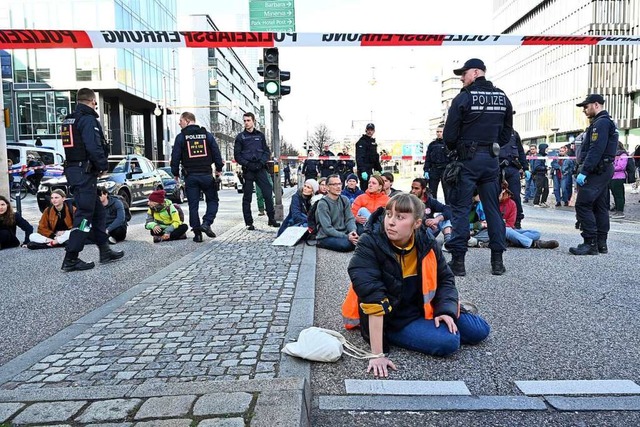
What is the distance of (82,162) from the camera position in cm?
643

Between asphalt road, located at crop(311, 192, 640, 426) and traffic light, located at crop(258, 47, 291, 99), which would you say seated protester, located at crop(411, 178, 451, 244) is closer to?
asphalt road, located at crop(311, 192, 640, 426)

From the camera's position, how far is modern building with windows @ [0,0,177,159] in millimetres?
37625

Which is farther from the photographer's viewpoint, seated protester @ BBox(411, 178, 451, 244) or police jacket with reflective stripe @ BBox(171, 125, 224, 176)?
police jacket with reflective stripe @ BBox(171, 125, 224, 176)

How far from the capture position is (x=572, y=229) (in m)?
10.1

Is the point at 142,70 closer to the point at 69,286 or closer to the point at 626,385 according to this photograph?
the point at 69,286

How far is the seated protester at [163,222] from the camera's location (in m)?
9.21

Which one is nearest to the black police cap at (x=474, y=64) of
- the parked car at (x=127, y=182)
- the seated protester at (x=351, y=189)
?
the seated protester at (x=351, y=189)

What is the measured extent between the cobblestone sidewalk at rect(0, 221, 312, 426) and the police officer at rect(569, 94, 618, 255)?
3.96 m

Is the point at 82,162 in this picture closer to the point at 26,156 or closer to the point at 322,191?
the point at 322,191

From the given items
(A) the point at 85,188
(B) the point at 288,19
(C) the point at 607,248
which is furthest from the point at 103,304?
(B) the point at 288,19

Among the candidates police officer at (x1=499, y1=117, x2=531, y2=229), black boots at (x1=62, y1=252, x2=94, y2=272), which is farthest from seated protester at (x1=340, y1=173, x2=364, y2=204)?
black boots at (x1=62, y1=252, x2=94, y2=272)

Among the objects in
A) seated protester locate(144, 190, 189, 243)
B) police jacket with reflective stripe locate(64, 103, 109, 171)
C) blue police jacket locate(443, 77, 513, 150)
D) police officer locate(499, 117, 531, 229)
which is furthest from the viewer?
police officer locate(499, 117, 531, 229)

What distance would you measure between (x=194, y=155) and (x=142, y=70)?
126 ft

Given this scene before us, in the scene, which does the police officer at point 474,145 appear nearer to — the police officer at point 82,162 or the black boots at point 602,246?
the black boots at point 602,246
